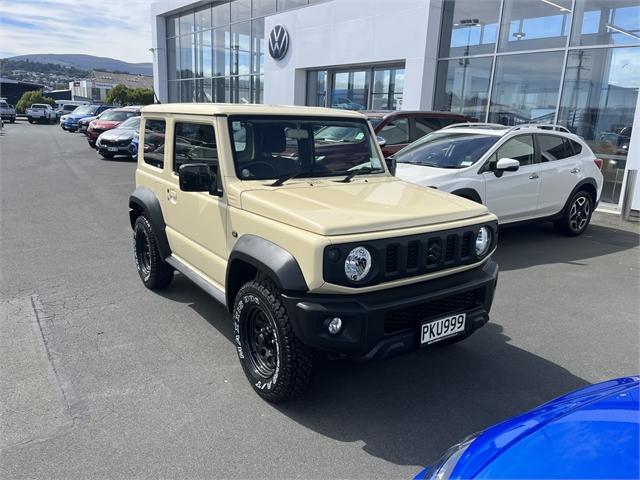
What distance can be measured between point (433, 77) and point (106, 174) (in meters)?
9.85

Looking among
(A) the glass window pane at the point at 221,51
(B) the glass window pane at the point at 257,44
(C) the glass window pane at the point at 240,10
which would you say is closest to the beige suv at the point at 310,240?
(B) the glass window pane at the point at 257,44

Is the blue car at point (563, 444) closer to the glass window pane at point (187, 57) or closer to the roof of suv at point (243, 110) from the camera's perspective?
the roof of suv at point (243, 110)

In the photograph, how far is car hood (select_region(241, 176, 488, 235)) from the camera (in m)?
2.94

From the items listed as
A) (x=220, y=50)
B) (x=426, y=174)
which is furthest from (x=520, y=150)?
(x=220, y=50)

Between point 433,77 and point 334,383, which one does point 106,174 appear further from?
point 334,383

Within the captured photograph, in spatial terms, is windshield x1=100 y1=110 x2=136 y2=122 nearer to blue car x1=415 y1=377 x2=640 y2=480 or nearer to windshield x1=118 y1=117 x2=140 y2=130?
windshield x1=118 y1=117 x2=140 y2=130

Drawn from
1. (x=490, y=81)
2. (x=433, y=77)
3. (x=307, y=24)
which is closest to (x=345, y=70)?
(x=307, y=24)

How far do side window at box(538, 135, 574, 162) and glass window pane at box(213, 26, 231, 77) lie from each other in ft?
66.3

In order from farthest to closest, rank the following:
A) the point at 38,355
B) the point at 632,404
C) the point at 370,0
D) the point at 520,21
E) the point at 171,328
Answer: the point at 370,0 → the point at 520,21 → the point at 171,328 → the point at 38,355 → the point at 632,404

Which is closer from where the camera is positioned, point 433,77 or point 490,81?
point 490,81

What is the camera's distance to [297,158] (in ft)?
13.2

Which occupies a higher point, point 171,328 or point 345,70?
point 345,70

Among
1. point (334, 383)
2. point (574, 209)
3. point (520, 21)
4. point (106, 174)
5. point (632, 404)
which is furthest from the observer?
point (106, 174)

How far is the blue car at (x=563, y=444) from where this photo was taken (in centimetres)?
154
